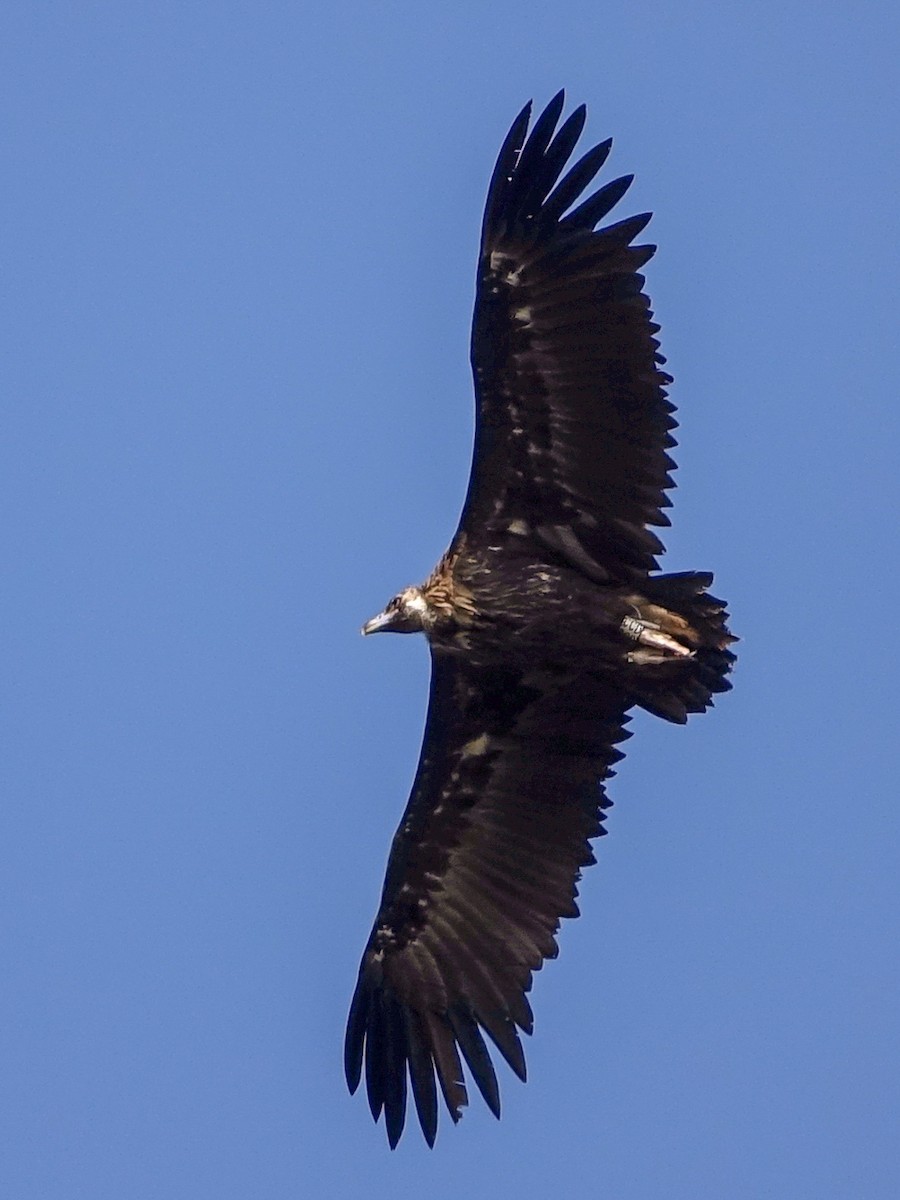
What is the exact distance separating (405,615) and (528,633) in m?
0.88

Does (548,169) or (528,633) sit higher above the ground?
(548,169)

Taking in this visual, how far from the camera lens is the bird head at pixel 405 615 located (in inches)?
635

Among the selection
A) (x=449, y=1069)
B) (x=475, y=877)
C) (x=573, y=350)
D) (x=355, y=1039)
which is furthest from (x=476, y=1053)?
(x=573, y=350)

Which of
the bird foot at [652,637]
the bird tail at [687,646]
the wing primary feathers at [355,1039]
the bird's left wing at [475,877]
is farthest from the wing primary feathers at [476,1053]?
the bird foot at [652,637]

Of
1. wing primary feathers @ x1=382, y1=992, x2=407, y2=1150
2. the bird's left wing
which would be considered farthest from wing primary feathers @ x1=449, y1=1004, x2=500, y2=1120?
wing primary feathers @ x1=382, y1=992, x2=407, y2=1150

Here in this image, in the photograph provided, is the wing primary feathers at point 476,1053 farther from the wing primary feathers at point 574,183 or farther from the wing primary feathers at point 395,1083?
the wing primary feathers at point 574,183

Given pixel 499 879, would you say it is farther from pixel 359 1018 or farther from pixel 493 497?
pixel 493 497

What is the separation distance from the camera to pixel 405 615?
1620 cm

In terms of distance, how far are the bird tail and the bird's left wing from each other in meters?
0.52

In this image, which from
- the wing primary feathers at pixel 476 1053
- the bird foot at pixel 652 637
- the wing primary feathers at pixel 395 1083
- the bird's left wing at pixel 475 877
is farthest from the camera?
the wing primary feathers at pixel 395 1083

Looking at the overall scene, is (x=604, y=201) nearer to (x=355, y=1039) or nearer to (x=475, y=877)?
(x=475, y=877)

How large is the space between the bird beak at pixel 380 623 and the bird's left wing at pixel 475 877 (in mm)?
409

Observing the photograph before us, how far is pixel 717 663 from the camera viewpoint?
15492 mm

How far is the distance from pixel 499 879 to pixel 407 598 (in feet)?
7.00
